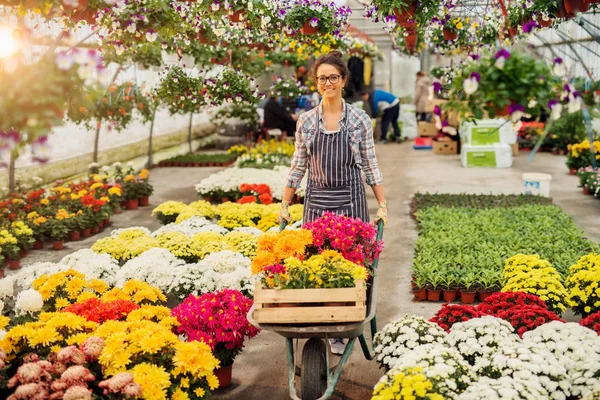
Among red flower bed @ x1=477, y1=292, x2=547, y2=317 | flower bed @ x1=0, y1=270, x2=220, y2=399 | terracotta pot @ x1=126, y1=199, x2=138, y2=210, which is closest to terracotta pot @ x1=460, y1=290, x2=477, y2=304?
red flower bed @ x1=477, y1=292, x2=547, y2=317

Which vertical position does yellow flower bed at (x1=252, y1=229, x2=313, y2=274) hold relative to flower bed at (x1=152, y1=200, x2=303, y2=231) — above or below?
above

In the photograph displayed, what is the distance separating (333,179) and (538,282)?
1551 mm

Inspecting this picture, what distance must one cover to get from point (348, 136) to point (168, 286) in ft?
6.09

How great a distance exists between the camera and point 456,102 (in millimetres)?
3137

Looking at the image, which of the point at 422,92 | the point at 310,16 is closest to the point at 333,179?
the point at 310,16

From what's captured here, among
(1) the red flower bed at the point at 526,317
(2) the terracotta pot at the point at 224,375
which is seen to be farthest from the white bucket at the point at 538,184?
(2) the terracotta pot at the point at 224,375

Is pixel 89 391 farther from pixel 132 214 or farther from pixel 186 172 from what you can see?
pixel 186 172

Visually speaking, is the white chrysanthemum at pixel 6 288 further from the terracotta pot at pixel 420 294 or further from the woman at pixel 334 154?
the terracotta pot at pixel 420 294

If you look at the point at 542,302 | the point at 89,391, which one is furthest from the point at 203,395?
the point at 542,302

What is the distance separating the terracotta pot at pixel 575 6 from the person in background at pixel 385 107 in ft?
46.7

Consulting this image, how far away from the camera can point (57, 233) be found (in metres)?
7.94

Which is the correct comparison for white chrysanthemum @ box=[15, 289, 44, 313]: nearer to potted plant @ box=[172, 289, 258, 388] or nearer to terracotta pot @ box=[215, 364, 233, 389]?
potted plant @ box=[172, 289, 258, 388]

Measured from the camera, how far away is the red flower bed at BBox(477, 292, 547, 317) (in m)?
4.39

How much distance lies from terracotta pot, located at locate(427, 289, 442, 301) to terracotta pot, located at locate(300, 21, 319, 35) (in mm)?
2826
